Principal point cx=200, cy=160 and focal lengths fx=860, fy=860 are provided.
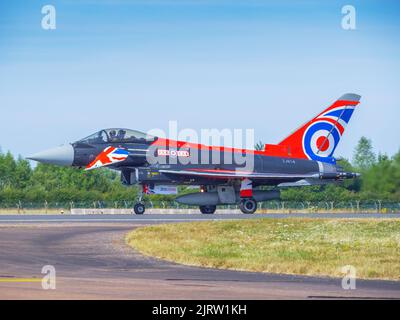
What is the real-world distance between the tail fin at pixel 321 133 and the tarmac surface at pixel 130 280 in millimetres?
23511

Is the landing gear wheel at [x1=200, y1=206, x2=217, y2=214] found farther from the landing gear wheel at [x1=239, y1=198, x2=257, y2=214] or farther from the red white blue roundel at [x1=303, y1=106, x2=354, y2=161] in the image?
the red white blue roundel at [x1=303, y1=106, x2=354, y2=161]

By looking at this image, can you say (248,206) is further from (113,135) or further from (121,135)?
(113,135)

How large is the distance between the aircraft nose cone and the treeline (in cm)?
1370

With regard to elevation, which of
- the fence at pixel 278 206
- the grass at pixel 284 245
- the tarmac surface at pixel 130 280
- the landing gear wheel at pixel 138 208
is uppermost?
the tarmac surface at pixel 130 280

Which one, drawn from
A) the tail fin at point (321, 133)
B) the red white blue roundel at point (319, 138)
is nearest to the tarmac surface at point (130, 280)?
the tail fin at point (321, 133)

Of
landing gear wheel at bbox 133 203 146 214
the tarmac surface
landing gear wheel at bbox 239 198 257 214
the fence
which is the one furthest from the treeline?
the tarmac surface

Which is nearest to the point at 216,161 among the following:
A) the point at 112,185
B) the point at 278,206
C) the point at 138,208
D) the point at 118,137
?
the point at 138,208

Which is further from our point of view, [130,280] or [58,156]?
[58,156]

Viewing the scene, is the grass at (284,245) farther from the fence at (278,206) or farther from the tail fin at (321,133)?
the fence at (278,206)

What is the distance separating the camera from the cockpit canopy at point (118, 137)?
41.7 meters

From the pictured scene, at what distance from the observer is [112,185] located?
7056 cm

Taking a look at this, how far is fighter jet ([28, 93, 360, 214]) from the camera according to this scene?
136 ft

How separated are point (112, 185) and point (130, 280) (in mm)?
55537

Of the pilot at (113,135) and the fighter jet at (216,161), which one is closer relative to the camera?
the fighter jet at (216,161)
